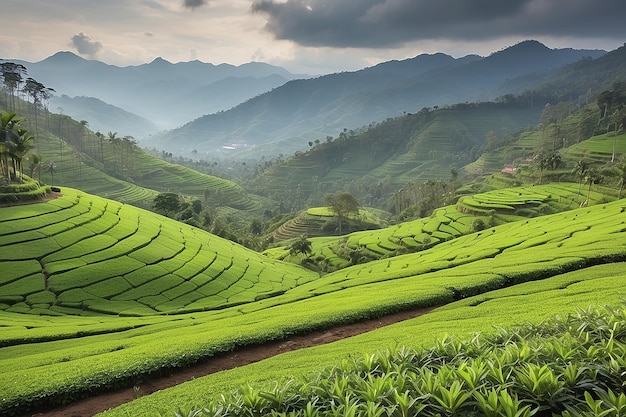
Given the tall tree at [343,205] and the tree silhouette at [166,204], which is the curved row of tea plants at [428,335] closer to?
the tree silhouette at [166,204]

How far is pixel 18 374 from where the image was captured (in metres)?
12.6

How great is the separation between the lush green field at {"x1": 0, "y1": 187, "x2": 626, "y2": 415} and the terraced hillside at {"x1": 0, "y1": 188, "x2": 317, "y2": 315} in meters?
0.12

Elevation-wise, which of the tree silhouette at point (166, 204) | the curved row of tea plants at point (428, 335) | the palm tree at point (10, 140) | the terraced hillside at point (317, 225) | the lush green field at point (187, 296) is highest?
the palm tree at point (10, 140)

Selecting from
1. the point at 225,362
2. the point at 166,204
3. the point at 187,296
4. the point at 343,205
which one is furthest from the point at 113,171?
the point at 225,362

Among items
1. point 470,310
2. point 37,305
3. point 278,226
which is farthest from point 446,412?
point 278,226

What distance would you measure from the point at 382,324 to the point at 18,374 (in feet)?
44.4

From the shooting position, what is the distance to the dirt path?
1128 centimetres

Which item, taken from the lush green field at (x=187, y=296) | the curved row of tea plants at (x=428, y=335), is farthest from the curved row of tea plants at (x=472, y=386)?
the lush green field at (x=187, y=296)

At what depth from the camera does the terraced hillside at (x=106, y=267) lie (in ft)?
90.9

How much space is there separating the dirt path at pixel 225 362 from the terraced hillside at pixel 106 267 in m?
15.8

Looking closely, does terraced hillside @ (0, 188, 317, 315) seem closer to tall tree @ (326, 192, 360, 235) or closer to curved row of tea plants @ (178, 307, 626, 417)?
curved row of tea plants @ (178, 307, 626, 417)

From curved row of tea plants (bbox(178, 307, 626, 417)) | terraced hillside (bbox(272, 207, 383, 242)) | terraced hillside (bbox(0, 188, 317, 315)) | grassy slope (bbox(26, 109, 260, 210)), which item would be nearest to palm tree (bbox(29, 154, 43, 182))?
terraced hillside (bbox(0, 188, 317, 315))

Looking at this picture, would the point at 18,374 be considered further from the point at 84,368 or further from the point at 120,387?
the point at 120,387

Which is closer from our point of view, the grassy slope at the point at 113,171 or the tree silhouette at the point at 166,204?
the tree silhouette at the point at 166,204
